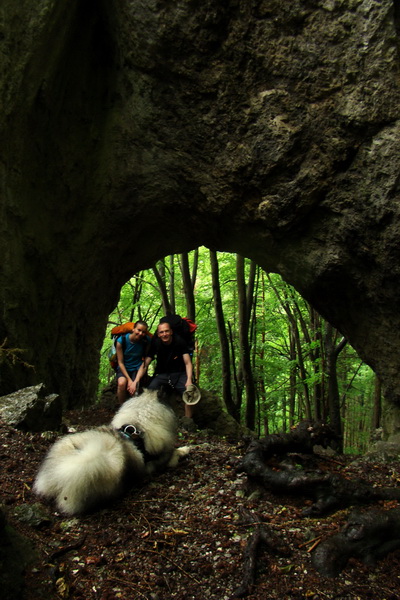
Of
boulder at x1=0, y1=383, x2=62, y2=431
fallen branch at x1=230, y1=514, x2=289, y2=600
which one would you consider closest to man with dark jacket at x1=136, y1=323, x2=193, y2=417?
boulder at x1=0, y1=383, x2=62, y2=431

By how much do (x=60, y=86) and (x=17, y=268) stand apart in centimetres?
265

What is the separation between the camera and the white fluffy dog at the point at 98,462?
2.92 metres

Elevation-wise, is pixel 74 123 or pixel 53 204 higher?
pixel 74 123

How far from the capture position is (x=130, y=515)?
123 inches

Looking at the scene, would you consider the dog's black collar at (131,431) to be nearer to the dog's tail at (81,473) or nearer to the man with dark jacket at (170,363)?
the dog's tail at (81,473)

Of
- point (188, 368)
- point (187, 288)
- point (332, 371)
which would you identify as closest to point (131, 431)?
point (188, 368)

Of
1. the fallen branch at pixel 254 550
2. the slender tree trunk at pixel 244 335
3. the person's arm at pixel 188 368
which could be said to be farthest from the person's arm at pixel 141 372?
the fallen branch at pixel 254 550

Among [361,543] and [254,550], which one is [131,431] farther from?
[361,543]

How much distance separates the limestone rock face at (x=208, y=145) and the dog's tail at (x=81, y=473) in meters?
2.90

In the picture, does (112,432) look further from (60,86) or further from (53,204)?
(60,86)

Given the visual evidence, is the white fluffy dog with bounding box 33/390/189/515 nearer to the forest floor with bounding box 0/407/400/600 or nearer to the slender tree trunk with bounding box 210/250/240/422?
the forest floor with bounding box 0/407/400/600

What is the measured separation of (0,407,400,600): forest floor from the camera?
7.45ft

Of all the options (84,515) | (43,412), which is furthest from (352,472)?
(43,412)

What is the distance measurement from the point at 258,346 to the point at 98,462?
1263 centimetres
